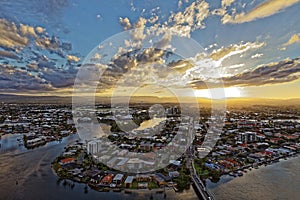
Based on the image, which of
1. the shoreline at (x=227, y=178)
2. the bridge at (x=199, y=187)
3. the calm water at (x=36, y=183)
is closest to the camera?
the bridge at (x=199, y=187)

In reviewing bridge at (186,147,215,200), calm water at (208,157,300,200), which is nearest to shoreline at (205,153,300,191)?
calm water at (208,157,300,200)

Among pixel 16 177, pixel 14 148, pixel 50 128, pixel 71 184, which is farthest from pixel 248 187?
pixel 50 128

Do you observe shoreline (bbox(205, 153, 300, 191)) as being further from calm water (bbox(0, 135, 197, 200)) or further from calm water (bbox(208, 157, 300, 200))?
calm water (bbox(0, 135, 197, 200))

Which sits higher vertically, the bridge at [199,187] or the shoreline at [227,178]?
the bridge at [199,187]

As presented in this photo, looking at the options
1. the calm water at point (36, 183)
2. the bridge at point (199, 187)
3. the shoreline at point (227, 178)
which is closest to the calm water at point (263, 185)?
the shoreline at point (227, 178)

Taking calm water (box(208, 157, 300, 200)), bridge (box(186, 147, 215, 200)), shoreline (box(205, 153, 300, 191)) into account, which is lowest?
calm water (box(208, 157, 300, 200))

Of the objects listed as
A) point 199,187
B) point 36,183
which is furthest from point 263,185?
point 36,183

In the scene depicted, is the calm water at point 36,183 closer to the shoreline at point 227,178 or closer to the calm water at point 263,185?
the shoreline at point 227,178
